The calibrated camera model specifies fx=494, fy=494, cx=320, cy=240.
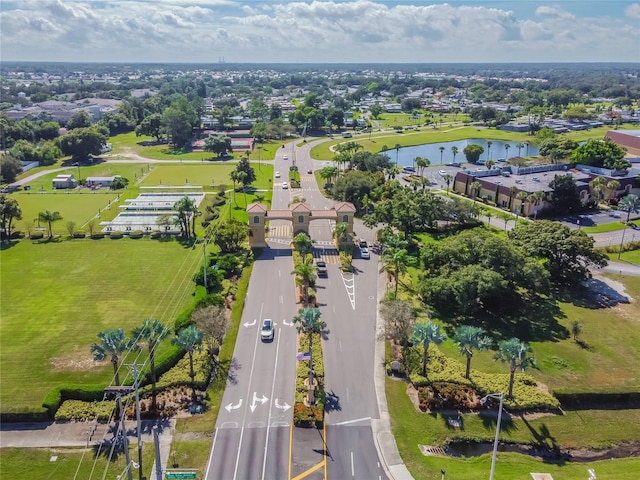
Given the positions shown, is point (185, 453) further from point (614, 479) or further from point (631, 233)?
point (631, 233)

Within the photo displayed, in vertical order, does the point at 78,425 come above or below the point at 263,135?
below

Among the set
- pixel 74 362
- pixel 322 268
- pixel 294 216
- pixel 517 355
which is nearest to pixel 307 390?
pixel 517 355

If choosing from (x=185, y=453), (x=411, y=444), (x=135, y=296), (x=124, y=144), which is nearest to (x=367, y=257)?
(x=135, y=296)

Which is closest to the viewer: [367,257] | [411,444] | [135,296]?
[411,444]

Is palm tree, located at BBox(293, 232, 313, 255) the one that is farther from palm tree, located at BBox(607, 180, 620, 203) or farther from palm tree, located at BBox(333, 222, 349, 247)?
palm tree, located at BBox(607, 180, 620, 203)

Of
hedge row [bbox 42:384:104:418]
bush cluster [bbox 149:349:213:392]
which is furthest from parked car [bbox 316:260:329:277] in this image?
hedge row [bbox 42:384:104:418]

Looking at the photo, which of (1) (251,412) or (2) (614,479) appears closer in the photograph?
(2) (614,479)

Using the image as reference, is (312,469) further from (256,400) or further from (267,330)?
(267,330)

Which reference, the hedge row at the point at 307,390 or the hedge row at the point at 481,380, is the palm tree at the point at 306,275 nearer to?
the hedge row at the point at 307,390
